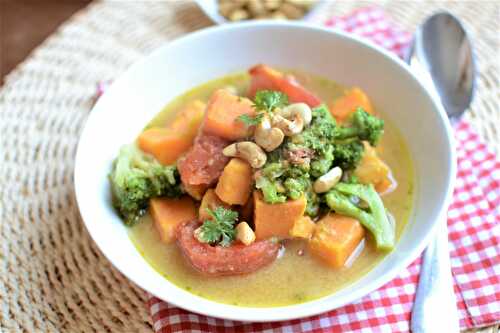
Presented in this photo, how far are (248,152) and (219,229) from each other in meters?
0.37

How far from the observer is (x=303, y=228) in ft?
8.55

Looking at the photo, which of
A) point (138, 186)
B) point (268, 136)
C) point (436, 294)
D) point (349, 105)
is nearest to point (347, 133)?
point (349, 105)

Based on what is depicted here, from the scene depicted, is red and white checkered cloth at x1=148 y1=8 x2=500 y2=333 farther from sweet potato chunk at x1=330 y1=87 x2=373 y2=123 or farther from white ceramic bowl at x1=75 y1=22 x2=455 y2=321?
sweet potato chunk at x1=330 y1=87 x2=373 y2=123

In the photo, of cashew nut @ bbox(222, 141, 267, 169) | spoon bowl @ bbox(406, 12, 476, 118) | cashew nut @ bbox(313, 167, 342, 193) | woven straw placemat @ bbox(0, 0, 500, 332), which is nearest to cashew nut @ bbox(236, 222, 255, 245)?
cashew nut @ bbox(222, 141, 267, 169)

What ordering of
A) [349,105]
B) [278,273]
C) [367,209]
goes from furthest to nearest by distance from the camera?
[349,105]
[367,209]
[278,273]

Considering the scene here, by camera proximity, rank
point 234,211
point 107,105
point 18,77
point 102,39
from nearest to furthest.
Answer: point 234,211 → point 107,105 → point 18,77 → point 102,39

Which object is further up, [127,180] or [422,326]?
[127,180]

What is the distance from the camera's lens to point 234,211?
266 centimetres

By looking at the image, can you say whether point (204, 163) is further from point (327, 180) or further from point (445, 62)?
point (445, 62)

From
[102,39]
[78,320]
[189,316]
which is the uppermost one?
[102,39]

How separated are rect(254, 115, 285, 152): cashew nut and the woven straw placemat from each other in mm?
948

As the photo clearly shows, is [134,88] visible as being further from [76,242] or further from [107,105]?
[76,242]

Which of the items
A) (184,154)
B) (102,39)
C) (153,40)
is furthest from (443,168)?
(102,39)

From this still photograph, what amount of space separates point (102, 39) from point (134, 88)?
1.02 meters
